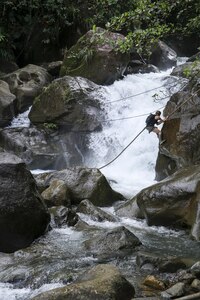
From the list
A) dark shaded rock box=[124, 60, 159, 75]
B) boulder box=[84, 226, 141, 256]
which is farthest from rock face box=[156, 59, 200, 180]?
dark shaded rock box=[124, 60, 159, 75]

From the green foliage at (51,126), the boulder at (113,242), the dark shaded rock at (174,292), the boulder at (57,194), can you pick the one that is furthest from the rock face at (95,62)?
the dark shaded rock at (174,292)

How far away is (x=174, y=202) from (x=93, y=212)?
4.83 ft

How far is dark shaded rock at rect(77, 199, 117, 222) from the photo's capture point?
7.66 metres

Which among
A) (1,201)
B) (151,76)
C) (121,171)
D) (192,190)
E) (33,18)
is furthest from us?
(33,18)

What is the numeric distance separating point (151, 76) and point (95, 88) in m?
3.53

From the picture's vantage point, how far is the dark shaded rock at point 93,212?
7664 millimetres

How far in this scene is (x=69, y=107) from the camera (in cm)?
1227

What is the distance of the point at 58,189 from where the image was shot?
8328 millimetres

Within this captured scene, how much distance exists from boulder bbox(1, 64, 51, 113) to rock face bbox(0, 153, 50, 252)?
7289 millimetres

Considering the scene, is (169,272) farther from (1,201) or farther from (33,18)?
(33,18)

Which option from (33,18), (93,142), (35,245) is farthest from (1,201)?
(33,18)

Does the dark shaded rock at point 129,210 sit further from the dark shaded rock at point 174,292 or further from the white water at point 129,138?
the dark shaded rock at point 174,292

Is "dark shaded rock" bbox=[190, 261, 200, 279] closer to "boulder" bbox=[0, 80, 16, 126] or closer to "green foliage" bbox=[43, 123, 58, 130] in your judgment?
"green foliage" bbox=[43, 123, 58, 130]

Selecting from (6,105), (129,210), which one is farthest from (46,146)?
(129,210)
